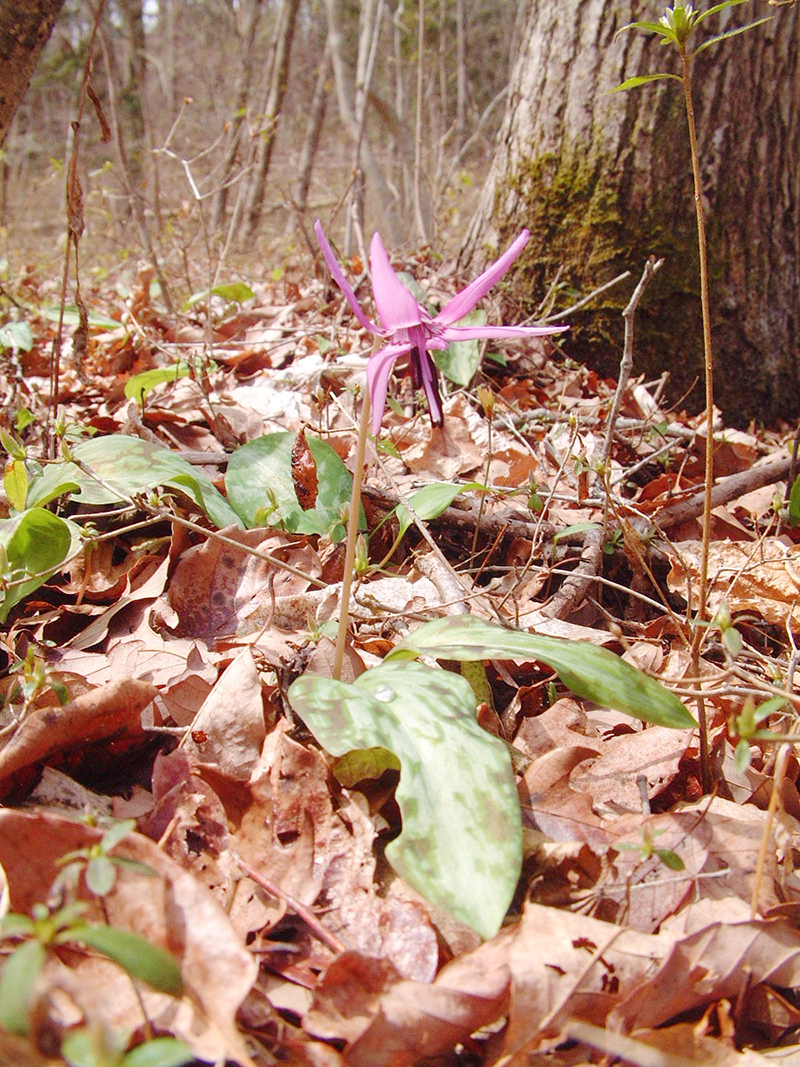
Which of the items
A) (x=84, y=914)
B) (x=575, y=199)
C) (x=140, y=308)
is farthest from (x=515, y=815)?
(x=140, y=308)

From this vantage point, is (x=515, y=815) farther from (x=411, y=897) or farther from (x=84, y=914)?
(x=84, y=914)

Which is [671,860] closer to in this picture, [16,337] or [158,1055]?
[158,1055]

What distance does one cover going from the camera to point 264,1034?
0.76 meters

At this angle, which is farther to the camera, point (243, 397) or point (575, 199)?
point (575, 199)

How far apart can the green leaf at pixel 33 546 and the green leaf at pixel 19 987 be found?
2.86ft

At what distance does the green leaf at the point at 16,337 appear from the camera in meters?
2.30

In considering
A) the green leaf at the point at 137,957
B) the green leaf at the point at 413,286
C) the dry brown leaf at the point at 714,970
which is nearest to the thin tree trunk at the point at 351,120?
the green leaf at the point at 413,286

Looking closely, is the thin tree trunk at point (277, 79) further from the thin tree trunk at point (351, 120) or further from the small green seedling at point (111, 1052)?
the small green seedling at point (111, 1052)

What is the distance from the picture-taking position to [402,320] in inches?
39.3

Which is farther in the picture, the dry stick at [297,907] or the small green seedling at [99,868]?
the dry stick at [297,907]

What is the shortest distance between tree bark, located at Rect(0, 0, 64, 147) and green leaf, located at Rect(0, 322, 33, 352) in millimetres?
753

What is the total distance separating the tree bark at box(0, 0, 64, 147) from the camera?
1.55 metres

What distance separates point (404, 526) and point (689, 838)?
0.82 metres

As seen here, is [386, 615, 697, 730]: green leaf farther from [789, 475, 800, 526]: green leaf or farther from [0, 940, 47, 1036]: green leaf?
[789, 475, 800, 526]: green leaf
